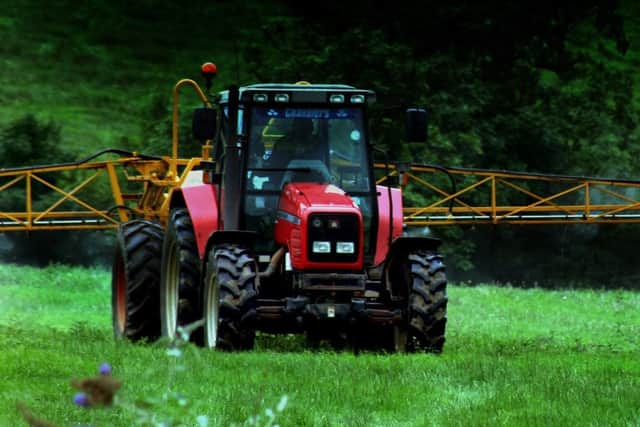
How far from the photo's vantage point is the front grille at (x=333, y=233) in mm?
14469

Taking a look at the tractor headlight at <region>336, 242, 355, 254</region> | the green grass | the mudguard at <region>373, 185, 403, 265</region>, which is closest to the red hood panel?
the tractor headlight at <region>336, 242, 355, 254</region>

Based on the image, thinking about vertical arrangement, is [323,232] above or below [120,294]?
above

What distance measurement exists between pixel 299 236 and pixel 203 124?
1.49 meters

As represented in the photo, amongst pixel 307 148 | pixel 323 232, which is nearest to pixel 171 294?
pixel 307 148

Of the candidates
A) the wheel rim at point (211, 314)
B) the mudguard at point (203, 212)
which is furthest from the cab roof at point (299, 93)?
the wheel rim at point (211, 314)

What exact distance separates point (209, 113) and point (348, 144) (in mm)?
1356

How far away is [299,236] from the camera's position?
14508 millimetres

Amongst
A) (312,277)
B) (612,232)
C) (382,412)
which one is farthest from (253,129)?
(612,232)

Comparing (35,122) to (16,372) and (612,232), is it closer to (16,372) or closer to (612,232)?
(612,232)

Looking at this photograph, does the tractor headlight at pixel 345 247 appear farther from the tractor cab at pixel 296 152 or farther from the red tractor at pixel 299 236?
the tractor cab at pixel 296 152

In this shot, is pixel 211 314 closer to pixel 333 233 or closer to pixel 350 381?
pixel 333 233

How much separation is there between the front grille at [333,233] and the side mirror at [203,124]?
1.41m

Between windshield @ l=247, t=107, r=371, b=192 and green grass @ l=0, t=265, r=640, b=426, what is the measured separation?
180 centimetres

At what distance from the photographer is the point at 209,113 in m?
15.2
